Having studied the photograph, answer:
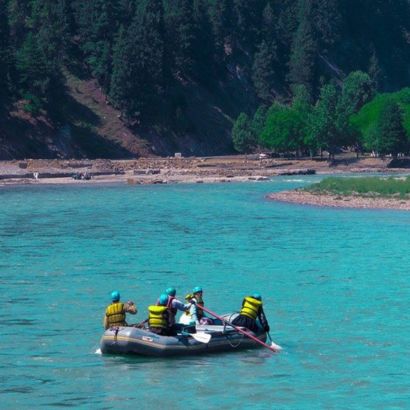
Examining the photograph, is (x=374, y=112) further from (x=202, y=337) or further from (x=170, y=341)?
(x=170, y=341)

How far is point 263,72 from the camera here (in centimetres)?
16212

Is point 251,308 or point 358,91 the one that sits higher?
point 358,91

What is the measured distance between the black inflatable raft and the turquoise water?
10.9 inches

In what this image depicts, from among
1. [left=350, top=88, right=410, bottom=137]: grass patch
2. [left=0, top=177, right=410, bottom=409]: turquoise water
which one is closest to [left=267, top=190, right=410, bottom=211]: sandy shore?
[left=0, top=177, right=410, bottom=409]: turquoise water

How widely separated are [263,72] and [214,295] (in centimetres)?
12311

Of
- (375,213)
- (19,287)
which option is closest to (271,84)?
(375,213)

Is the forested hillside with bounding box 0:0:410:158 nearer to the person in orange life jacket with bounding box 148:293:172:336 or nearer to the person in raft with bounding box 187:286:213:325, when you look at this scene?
the person in raft with bounding box 187:286:213:325

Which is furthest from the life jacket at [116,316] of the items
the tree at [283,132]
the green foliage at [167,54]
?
the tree at [283,132]

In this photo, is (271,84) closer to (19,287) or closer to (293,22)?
(293,22)

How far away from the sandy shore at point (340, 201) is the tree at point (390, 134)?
132 ft

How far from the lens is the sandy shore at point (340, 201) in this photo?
78312 mm

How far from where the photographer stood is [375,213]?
74.2 metres

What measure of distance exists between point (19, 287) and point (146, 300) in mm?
5648

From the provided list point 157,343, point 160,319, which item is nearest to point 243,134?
point 160,319
